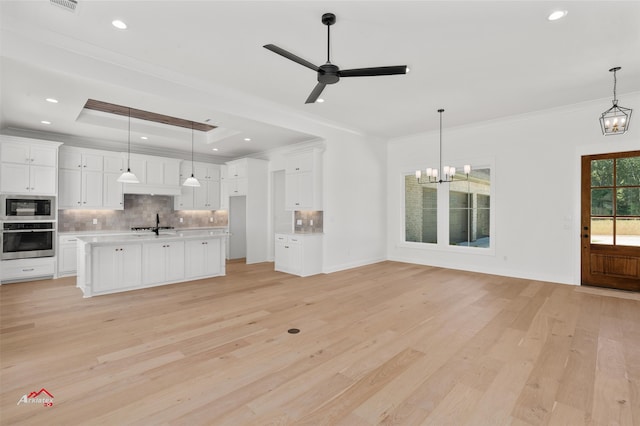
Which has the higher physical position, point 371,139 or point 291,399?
point 371,139

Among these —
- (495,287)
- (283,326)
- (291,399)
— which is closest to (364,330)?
(283,326)

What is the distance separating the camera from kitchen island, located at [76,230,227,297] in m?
4.66

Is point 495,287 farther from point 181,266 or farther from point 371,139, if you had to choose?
point 181,266

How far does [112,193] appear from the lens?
6.81 m

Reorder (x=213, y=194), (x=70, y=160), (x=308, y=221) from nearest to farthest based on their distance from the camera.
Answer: (x=70, y=160) < (x=308, y=221) < (x=213, y=194)

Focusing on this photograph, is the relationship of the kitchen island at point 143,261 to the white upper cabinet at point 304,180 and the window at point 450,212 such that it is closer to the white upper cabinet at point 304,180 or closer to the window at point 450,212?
the white upper cabinet at point 304,180

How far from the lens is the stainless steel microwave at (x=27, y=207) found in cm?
542

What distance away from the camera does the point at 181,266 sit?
5.55 meters

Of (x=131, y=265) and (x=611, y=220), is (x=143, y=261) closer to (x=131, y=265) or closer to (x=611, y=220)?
(x=131, y=265)

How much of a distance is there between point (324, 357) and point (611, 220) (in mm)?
5434

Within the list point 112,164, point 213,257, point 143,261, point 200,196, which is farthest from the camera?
point 200,196

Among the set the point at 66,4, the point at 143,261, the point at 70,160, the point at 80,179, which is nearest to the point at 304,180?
the point at 143,261

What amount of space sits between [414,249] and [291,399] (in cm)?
589

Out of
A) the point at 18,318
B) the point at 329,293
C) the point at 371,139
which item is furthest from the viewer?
the point at 371,139
